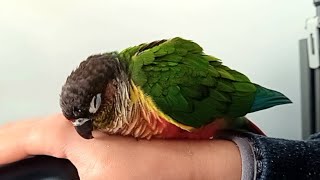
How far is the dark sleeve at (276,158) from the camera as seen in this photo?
0.40 metres

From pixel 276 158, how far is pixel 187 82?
0.33 feet

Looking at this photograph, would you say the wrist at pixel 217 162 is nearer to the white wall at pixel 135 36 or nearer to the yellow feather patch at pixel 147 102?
the yellow feather patch at pixel 147 102

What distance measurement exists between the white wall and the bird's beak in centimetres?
43

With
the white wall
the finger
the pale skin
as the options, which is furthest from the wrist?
the white wall

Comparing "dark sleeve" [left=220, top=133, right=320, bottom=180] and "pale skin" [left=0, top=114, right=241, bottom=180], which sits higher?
"pale skin" [left=0, top=114, right=241, bottom=180]

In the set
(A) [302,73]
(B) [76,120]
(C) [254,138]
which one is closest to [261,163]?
(C) [254,138]

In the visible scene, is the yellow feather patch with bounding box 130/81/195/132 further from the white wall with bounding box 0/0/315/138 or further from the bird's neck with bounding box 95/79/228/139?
the white wall with bounding box 0/0/315/138

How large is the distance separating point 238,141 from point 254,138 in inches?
0.5

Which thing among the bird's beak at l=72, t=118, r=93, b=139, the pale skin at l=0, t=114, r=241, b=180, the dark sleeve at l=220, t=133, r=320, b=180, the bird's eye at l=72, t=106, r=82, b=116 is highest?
the bird's eye at l=72, t=106, r=82, b=116

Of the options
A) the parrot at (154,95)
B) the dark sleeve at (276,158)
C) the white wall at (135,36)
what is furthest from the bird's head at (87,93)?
the white wall at (135,36)

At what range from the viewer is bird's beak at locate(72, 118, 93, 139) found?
1.32ft

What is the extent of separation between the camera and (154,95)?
429 millimetres

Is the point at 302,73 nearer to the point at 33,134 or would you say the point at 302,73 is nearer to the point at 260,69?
the point at 260,69

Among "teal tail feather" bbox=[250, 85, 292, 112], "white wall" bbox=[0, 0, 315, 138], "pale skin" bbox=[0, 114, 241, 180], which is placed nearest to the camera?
"pale skin" bbox=[0, 114, 241, 180]
